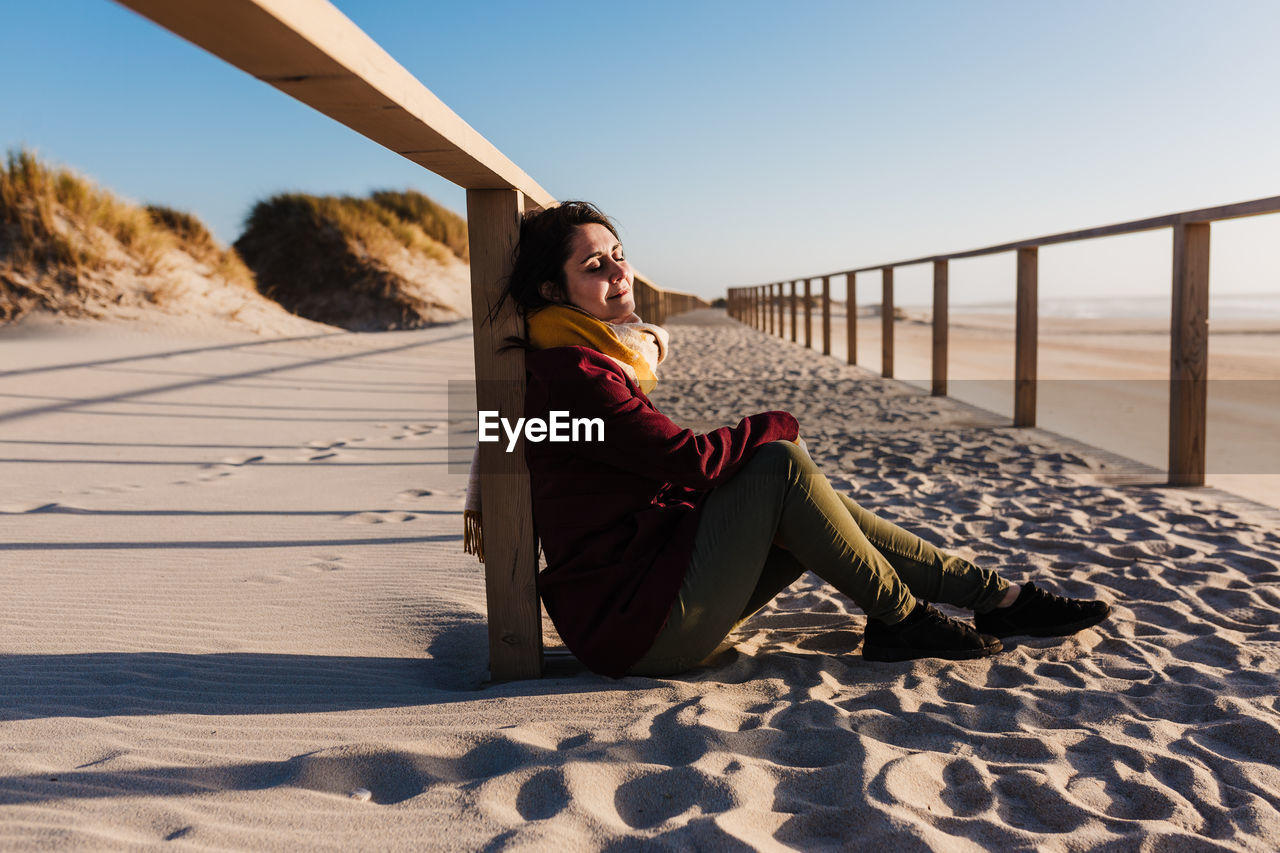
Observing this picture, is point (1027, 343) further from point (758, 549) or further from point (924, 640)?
point (758, 549)

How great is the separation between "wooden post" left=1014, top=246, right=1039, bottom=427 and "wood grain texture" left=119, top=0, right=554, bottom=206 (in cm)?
531

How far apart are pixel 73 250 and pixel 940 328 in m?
10.3

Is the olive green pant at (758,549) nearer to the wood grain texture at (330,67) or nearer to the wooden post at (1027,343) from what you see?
the wood grain texture at (330,67)

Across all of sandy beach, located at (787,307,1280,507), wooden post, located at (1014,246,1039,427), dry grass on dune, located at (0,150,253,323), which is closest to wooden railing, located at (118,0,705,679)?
sandy beach, located at (787,307,1280,507)

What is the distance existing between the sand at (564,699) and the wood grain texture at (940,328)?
369cm

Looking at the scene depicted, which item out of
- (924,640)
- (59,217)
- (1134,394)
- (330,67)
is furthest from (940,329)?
(59,217)

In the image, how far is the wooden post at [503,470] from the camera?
1.97 metres

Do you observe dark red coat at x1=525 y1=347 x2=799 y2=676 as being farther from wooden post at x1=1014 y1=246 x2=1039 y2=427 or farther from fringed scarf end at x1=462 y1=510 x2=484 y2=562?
wooden post at x1=1014 y1=246 x2=1039 y2=427

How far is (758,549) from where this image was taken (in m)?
1.95


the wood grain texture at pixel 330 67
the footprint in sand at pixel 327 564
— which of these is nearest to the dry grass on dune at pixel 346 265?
the footprint in sand at pixel 327 564

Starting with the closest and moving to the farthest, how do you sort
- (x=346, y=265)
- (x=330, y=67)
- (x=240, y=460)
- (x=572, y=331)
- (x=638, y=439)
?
(x=330, y=67) → (x=638, y=439) → (x=572, y=331) → (x=240, y=460) → (x=346, y=265)

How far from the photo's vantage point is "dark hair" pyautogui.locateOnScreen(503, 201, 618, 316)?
1.97 metres

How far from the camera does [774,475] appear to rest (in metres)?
1.94

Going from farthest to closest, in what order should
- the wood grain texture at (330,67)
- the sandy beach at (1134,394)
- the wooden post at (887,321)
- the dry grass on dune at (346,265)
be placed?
the dry grass on dune at (346,265) < the wooden post at (887,321) < the sandy beach at (1134,394) < the wood grain texture at (330,67)
